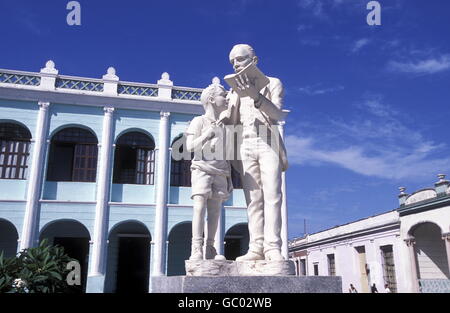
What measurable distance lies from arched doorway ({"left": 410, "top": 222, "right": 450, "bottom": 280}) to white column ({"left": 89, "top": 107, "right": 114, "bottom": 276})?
12.6 meters

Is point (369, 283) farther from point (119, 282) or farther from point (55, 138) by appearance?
point (55, 138)

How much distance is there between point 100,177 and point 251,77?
11.7 metres

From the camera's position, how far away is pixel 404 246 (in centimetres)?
1748

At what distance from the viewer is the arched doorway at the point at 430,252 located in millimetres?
17125

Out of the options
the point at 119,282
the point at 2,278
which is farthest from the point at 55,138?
the point at 2,278

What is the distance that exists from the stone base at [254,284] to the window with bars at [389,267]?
1656cm

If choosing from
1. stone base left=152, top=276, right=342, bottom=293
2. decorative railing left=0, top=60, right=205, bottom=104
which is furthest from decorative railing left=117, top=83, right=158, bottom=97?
stone base left=152, top=276, right=342, bottom=293

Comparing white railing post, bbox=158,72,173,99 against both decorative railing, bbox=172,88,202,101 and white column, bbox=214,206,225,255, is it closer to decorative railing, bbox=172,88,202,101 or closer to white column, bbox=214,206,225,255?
decorative railing, bbox=172,88,202,101

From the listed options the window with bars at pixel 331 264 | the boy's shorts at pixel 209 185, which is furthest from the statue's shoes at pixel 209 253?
the window with bars at pixel 331 264

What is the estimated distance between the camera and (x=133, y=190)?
50.3ft

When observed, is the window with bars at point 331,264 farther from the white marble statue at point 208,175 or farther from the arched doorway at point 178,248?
the white marble statue at point 208,175

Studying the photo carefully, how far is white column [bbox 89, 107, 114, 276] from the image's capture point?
1400 cm

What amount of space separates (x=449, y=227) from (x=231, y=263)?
13875 mm

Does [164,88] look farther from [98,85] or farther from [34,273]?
[34,273]
